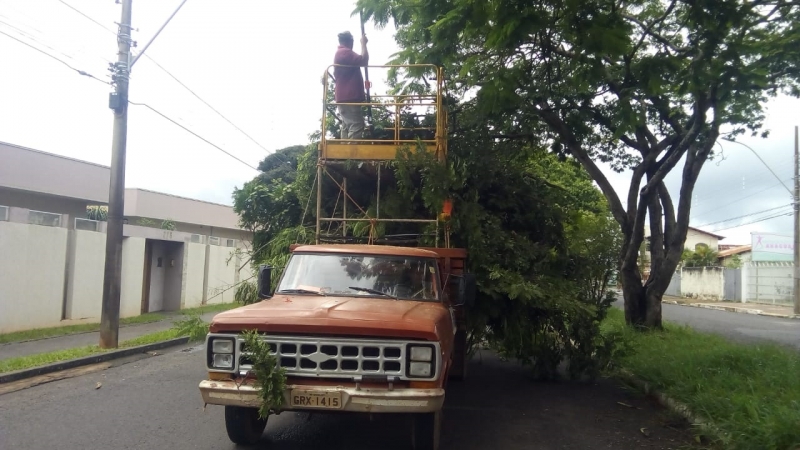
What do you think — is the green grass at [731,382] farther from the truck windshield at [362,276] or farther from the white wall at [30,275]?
the white wall at [30,275]

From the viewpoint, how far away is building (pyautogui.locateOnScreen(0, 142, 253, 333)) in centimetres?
1369

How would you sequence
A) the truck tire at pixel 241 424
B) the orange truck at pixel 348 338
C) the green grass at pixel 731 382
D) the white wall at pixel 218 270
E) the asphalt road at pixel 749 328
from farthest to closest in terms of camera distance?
the white wall at pixel 218 270, the asphalt road at pixel 749 328, the green grass at pixel 731 382, the truck tire at pixel 241 424, the orange truck at pixel 348 338

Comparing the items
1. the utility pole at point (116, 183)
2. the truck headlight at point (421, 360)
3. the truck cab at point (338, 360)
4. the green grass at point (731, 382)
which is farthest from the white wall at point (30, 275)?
the green grass at point (731, 382)

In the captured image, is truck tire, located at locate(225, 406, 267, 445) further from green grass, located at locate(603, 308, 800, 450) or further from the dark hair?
the dark hair

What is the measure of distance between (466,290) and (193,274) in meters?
17.5

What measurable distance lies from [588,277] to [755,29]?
187 inches

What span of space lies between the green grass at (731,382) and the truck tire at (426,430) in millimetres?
2681

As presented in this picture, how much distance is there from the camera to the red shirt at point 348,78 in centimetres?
879

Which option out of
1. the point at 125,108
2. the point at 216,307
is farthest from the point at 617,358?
the point at 216,307

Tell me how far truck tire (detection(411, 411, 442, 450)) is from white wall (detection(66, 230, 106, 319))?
1289cm

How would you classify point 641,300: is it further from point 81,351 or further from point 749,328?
point 81,351

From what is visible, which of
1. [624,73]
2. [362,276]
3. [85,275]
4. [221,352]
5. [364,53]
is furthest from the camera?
[85,275]

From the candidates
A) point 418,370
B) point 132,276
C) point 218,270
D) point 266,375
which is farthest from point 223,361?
point 218,270

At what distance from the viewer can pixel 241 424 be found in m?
5.46
